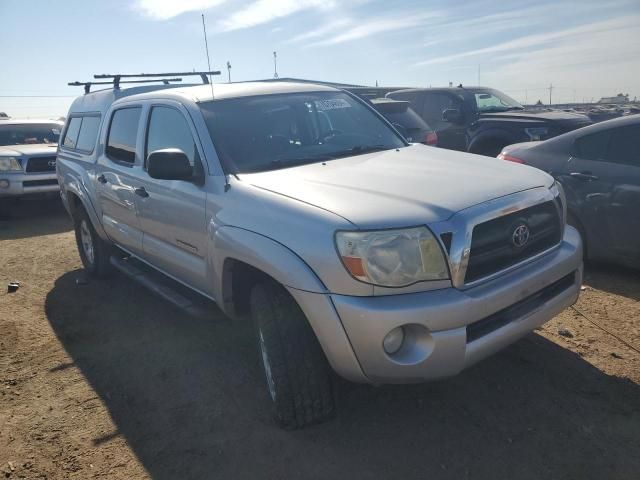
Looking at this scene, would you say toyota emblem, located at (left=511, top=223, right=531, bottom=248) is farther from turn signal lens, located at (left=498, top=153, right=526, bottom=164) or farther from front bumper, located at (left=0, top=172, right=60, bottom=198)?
front bumper, located at (left=0, top=172, right=60, bottom=198)

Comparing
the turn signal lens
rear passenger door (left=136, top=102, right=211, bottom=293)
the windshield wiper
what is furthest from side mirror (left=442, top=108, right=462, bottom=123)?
rear passenger door (left=136, top=102, right=211, bottom=293)

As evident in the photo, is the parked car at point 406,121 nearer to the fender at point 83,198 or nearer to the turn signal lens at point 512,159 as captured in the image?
the turn signal lens at point 512,159

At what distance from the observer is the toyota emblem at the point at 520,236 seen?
2.71 meters

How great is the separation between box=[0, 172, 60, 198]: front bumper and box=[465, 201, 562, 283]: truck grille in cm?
875

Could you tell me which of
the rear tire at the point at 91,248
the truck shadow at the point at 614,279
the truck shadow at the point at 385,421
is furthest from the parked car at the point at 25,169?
the truck shadow at the point at 614,279

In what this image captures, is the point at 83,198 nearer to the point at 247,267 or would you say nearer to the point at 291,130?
the point at 291,130

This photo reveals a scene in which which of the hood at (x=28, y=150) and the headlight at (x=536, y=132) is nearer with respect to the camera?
the headlight at (x=536, y=132)

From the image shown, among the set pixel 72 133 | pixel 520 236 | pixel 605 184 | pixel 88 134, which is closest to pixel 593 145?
pixel 605 184

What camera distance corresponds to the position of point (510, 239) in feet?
8.85

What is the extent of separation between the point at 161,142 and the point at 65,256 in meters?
4.05

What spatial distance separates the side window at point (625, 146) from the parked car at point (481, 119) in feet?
10.3

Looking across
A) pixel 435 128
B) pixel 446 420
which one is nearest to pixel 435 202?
pixel 446 420

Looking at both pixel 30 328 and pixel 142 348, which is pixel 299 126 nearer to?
pixel 142 348

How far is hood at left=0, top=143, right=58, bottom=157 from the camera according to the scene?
948cm
